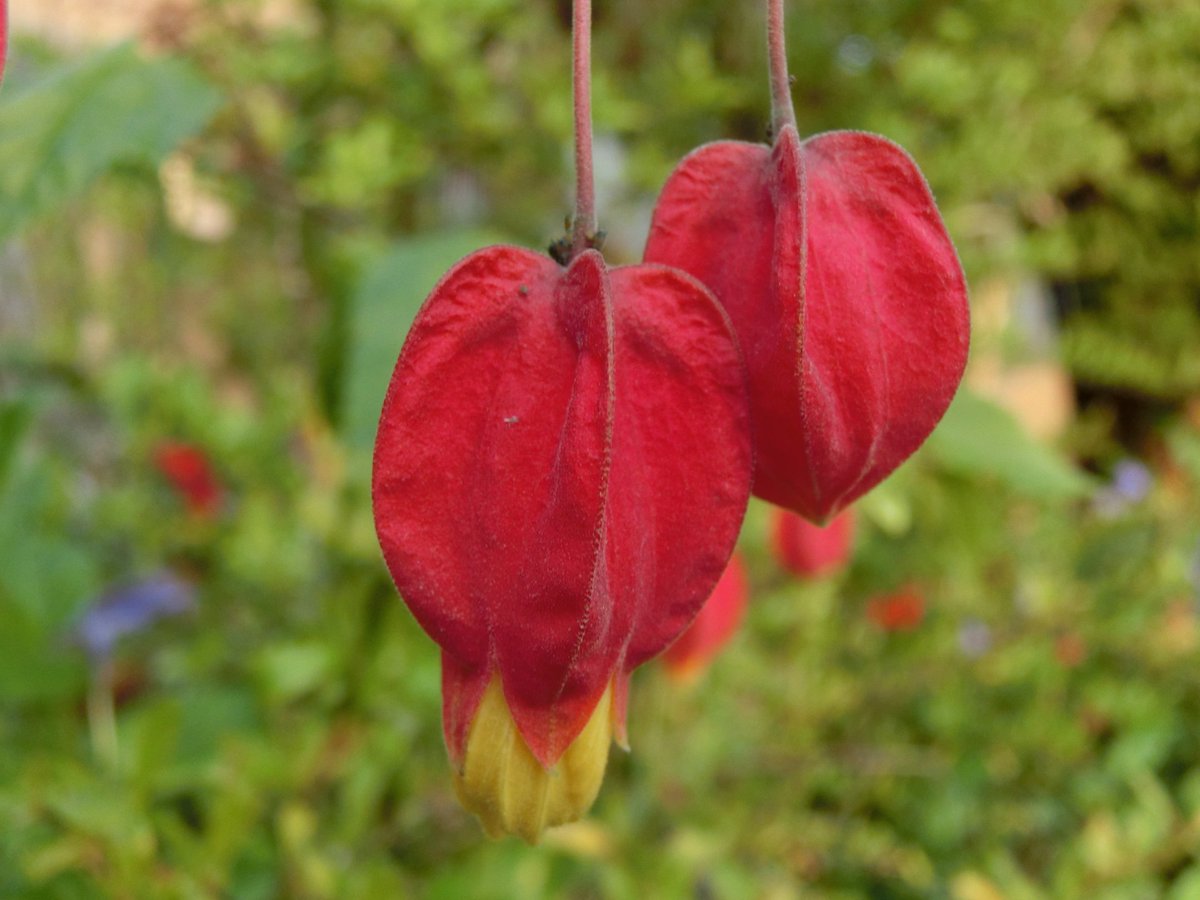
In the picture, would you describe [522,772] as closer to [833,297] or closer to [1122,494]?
[833,297]

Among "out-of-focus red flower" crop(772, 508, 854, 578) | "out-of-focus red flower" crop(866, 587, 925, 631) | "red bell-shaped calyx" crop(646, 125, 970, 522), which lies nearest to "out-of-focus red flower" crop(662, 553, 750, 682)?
"out-of-focus red flower" crop(772, 508, 854, 578)

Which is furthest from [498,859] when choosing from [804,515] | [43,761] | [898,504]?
[804,515]

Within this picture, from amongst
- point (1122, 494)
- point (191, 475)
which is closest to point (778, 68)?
point (191, 475)

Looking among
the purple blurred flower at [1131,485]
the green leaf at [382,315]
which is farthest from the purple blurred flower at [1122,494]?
the green leaf at [382,315]

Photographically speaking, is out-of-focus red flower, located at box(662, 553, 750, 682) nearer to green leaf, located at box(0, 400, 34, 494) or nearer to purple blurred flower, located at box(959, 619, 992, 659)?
green leaf, located at box(0, 400, 34, 494)

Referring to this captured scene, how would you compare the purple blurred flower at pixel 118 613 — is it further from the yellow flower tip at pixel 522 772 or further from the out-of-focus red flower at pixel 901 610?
the out-of-focus red flower at pixel 901 610

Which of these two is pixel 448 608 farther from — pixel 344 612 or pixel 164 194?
pixel 164 194

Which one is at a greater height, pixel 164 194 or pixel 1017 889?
pixel 164 194
